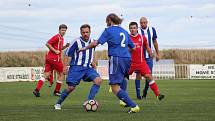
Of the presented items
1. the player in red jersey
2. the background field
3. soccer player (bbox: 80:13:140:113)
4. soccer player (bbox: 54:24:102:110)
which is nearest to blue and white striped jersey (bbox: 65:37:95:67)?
soccer player (bbox: 54:24:102:110)

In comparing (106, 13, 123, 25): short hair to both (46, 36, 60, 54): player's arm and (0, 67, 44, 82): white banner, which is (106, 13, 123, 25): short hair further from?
(0, 67, 44, 82): white banner

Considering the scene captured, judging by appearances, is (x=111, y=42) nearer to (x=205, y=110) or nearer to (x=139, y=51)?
(x=205, y=110)

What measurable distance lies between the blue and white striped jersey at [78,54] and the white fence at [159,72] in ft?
89.3

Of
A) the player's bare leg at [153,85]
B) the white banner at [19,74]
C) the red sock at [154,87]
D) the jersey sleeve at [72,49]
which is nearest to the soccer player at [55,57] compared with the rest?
the player's bare leg at [153,85]

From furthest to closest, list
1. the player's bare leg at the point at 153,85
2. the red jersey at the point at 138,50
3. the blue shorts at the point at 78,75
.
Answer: the red jersey at the point at 138,50 < the player's bare leg at the point at 153,85 < the blue shorts at the point at 78,75

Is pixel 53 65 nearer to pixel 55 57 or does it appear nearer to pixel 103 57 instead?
pixel 55 57

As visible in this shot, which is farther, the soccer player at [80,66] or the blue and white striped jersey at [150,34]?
the blue and white striped jersey at [150,34]

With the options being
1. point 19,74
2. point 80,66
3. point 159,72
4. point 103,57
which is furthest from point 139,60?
point 103,57

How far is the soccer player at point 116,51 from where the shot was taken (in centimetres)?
1245

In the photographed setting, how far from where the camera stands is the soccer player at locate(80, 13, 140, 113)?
1245cm

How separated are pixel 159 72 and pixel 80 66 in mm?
31763

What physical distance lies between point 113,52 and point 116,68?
324mm

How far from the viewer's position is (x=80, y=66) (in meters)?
14.0

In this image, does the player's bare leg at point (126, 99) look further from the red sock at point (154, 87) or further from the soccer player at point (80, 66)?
the red sock at point (154, 87)
